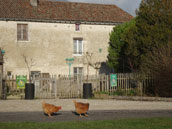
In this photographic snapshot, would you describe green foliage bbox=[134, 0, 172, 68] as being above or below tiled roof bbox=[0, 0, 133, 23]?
below

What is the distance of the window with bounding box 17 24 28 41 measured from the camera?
1270 inches

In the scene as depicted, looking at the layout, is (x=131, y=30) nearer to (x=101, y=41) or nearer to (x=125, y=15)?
(x=101, y=41)

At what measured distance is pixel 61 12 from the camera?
34.5m

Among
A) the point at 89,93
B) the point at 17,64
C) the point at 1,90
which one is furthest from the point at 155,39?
the point at 17,64

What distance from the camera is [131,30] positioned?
2675 centimetres

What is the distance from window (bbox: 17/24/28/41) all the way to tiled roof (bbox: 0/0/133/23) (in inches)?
34.2

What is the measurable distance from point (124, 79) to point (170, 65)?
3744 mm

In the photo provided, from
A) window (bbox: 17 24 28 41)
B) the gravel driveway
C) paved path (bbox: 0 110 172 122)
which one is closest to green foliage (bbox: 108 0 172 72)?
the gravel driveway

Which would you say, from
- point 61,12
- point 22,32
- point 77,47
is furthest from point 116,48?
point 22,32

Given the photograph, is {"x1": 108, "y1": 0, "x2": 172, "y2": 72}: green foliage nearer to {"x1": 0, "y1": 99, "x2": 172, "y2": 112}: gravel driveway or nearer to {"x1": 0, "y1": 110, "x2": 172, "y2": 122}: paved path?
{"x1": 0, "y1": 99, "x2": 172, "y2": 112}: gravel driveway

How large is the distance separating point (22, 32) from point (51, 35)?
309 centimetres

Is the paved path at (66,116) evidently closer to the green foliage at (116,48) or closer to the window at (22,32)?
the green foliage at (116,48)

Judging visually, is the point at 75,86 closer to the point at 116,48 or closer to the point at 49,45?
the point at 49,45

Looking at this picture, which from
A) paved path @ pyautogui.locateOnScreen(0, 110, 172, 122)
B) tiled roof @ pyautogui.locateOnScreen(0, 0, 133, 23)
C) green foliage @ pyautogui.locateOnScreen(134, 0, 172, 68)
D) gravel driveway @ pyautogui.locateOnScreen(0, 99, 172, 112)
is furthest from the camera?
tiled roof @ pyautogui.locateOnScreen(0, 0, 133, 23)
